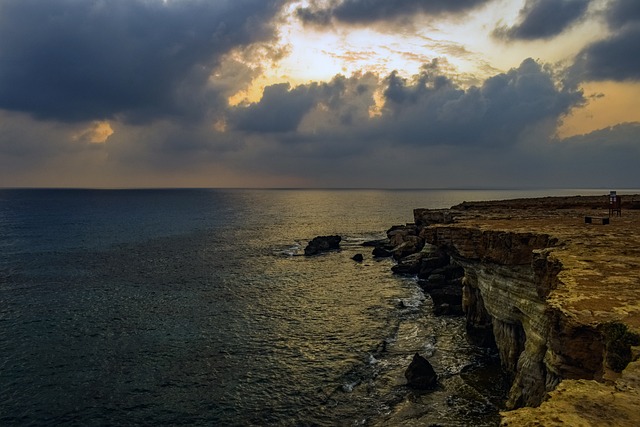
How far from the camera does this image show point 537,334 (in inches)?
725

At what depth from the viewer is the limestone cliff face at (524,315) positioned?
10164 mm

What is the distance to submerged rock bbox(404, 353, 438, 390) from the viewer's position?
83.7 ft

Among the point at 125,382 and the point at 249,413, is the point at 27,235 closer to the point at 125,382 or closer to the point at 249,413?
the point at 125,382

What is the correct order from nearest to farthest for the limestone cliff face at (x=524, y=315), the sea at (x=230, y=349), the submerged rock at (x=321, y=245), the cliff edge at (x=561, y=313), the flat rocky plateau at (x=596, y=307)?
the flat rocky plateau at (x=596, y=307), the cliff edge at (x=561, y=313), the limestone cliff face at (x=524, y=315), the sea at (x=230, y=349), the submerged rock at (x=321, y=245)

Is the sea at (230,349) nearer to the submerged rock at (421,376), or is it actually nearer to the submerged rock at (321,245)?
the submerged rock at (421,376)

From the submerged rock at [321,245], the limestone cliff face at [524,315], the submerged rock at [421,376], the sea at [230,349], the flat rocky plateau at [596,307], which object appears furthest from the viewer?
the submerged rock at [321,245]

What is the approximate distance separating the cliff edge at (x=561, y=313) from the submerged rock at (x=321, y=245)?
45808 millimetres

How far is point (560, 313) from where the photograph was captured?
1059 cm

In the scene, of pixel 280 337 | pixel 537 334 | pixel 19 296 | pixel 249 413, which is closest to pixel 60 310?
pixel 19 296

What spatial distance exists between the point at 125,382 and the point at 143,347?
599 centimetres

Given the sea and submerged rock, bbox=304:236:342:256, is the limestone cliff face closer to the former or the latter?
the sea

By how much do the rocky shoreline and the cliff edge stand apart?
0.03 m

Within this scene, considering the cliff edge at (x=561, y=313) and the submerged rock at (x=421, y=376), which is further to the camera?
the submerged rock at (x=421, y=376)

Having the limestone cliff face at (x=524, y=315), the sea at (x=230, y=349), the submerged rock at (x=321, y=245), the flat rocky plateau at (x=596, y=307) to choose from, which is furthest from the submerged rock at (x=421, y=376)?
the submerged rock at (x=321, y=245)
